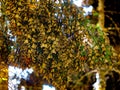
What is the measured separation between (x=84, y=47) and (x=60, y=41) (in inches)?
26.7

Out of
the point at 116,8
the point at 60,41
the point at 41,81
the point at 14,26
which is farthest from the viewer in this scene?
the point at 116,8

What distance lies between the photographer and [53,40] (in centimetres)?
766

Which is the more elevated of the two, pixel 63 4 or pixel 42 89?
pixel 63 4

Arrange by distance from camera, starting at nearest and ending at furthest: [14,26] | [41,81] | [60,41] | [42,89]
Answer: [14,26]
[60,41]
[41,81]
[42,89]

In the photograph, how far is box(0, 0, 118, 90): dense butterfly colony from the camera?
7402 mm

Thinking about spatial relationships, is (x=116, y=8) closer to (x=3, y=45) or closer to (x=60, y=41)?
(x=60, y=41)

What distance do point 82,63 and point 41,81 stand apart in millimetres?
1368

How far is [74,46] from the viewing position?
8023 mm

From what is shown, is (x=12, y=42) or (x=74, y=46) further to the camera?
(x=74, y=46)

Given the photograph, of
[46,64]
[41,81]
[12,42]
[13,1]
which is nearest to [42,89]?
[41,81]

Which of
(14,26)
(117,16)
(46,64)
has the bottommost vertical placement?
(46,64)

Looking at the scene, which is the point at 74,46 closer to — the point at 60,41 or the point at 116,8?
the point at 60,41

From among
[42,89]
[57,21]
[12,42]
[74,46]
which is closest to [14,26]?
[12,42]

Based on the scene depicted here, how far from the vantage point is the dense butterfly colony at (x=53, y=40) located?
24.3ft
